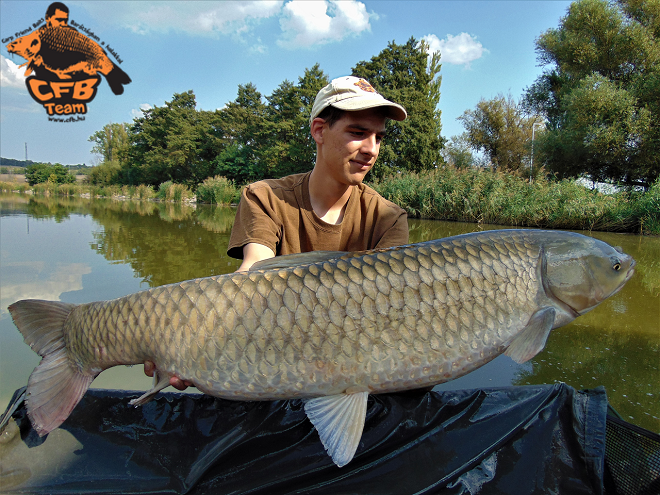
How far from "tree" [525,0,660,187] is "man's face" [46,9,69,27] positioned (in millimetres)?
15571

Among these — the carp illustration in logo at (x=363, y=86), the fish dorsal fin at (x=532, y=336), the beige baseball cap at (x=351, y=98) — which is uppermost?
the carp illustration in logo at (x=363, y=86)

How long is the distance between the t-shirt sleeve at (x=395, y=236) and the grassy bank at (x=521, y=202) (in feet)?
28.3

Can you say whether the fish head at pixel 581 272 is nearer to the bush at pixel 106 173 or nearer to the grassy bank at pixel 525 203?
the grassy bank at pixel 525 203

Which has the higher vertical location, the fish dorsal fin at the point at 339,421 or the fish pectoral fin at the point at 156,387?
the fish pectoral fin at the point at 156,387

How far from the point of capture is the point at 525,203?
30.7 ft

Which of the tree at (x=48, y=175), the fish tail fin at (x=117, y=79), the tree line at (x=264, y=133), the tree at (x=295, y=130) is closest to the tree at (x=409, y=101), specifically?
the tree line at (x=264, y=133)

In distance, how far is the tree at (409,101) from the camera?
71.4 feet

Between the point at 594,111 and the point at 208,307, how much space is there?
635 inches

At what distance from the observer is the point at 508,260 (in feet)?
3.65

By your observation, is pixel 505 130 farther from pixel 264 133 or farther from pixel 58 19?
pixel 58 19

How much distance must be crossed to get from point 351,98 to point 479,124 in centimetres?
2792

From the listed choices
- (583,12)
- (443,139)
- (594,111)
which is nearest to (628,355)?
(594,111)

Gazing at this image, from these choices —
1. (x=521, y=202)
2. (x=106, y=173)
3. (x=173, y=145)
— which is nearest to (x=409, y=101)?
(x=521, y=202)

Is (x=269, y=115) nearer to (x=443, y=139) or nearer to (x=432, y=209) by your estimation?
(x=443, y=139)
